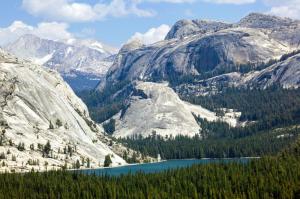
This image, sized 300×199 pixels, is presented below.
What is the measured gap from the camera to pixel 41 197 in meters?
200

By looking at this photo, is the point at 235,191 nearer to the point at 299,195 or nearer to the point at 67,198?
the point at 299,195

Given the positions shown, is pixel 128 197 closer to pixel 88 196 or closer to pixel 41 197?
pixel 88 196

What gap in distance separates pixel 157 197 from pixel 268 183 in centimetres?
4019

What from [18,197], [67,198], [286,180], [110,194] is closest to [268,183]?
[286,180]

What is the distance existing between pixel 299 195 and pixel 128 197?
56.0 meters

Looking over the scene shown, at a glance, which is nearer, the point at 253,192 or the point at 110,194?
the point at 253,192

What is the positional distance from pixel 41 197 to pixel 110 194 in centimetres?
2392

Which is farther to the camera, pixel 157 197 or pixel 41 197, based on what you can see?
pixel 41 197

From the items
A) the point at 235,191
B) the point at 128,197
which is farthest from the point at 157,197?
the point at 235,191

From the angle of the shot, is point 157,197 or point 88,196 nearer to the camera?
point 157,197

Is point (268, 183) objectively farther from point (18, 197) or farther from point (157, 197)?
point (18, 197)

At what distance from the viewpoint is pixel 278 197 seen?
183 meters

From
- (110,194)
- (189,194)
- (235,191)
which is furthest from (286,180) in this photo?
(110,194)

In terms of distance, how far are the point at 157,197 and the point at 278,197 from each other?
126 ft
